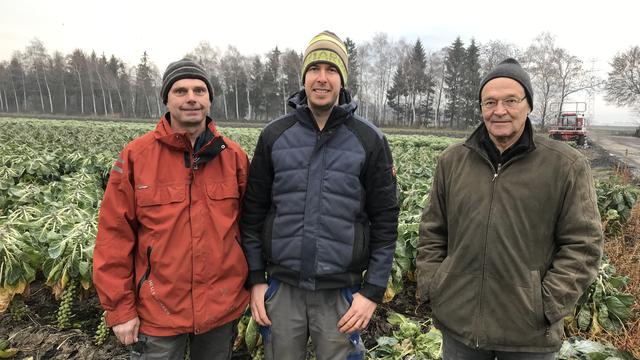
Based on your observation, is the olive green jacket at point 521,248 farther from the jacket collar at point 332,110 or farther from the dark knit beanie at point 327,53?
the dark knit beanie at point 327,53

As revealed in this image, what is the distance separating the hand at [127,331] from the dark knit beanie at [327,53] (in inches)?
63.3

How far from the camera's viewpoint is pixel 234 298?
7.47 ft

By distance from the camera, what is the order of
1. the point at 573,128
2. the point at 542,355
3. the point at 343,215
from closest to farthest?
1. the point at 542,355
2. the point at 343,215
3. the point at 573,128

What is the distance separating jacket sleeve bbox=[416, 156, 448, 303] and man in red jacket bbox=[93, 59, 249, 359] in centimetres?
102

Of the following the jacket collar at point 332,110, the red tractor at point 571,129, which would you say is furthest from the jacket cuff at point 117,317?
the red tractor at point 571,129

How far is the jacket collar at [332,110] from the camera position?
217cm

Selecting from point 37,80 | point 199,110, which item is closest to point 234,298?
point 199,110

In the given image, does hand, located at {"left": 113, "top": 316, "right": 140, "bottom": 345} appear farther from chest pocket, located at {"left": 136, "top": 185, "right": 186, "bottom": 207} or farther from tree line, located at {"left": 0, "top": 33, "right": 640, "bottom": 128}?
tree line, located at {"left": 0, "top": 33, "right": 640, "bottom": 128}

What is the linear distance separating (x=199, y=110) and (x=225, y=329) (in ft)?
4.19

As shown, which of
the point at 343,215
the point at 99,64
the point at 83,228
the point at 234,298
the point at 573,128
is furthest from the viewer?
the point at 99,64

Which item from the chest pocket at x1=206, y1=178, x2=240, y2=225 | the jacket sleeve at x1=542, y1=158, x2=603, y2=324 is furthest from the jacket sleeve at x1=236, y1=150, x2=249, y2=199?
the jacket sleeve at x1=542, y1=158, x2=603, y2=324

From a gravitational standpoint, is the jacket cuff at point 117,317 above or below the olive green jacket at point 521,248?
below

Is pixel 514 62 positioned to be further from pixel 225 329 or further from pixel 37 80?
pixel 37 80

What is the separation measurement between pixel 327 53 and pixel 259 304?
56.4 inches
